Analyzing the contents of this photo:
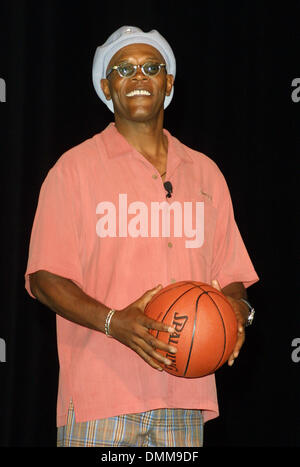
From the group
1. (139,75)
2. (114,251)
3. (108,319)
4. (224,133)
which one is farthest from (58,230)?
(224,133)

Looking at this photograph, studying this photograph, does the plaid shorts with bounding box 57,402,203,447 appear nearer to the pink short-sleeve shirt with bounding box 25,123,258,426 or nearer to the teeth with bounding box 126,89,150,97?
the pink short-sleeve shirt with bounding box 25,123,258,426

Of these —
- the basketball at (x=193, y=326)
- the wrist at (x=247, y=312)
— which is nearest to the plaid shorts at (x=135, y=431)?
the basketball at (x=193, y=326)

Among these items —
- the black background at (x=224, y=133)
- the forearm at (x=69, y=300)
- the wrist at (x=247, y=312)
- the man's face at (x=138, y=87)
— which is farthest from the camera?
the black background at (x=224, y=133)

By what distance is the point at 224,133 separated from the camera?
382 cm

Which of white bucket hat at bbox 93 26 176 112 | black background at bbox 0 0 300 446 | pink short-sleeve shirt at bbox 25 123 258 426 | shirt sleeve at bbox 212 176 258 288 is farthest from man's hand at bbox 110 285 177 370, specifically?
black background at bbox 0 0 300 446

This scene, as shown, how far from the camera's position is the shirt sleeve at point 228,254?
2.46 meters

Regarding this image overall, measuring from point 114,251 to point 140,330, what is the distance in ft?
1.06

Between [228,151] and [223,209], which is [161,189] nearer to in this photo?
[223,209]

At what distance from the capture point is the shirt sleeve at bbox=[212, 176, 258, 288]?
2.46 metres

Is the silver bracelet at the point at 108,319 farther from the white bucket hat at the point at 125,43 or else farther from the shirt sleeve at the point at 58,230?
the white bucket hat at the point at 125,43

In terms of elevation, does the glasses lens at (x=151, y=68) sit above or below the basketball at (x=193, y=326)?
above

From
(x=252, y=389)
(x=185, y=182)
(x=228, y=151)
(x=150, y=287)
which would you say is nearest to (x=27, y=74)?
(x=228, y=151)

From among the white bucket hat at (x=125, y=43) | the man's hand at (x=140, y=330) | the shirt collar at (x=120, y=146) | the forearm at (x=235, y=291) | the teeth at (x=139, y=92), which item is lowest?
the man's hand at (x=140, y=330)
